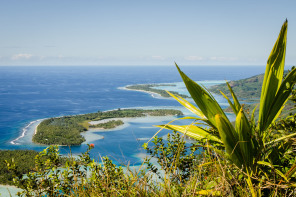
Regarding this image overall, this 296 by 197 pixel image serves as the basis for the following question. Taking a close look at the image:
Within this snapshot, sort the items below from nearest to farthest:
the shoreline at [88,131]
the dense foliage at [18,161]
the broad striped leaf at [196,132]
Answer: the broad striped leaf at [196,132], the dense foliage at [18,161], the shoreline at [88,131]

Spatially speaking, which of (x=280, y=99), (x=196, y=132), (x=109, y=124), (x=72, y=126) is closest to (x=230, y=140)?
(x=196, y=132)

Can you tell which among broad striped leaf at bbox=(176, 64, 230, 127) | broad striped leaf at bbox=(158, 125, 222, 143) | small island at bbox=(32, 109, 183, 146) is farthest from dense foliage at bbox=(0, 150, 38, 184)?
broad striped leaf at bbox=(176, 64, 230, 127)

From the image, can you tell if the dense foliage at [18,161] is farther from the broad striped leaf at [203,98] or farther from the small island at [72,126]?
the broad striped leaf at [203,98]

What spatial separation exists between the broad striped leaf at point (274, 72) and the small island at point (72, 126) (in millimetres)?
27921

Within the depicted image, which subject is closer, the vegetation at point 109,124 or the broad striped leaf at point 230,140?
the broad striped leaf at point 230,140

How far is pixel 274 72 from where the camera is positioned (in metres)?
1.29

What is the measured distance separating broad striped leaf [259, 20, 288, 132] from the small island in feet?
91.6

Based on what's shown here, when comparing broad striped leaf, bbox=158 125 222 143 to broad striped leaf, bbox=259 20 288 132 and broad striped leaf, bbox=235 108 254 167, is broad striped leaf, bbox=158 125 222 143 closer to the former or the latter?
broad striped leaf, bbox=235 108 254 167

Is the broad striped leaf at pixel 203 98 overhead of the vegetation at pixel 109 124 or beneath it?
overhead

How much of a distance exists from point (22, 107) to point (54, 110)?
825 centimetres

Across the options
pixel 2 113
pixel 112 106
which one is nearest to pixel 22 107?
pixel 2 113

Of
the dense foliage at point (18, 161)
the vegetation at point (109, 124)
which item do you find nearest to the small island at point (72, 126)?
the vegetation at point (109, 124)

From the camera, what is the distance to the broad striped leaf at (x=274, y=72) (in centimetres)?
128

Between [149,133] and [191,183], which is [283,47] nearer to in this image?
[191,183]
